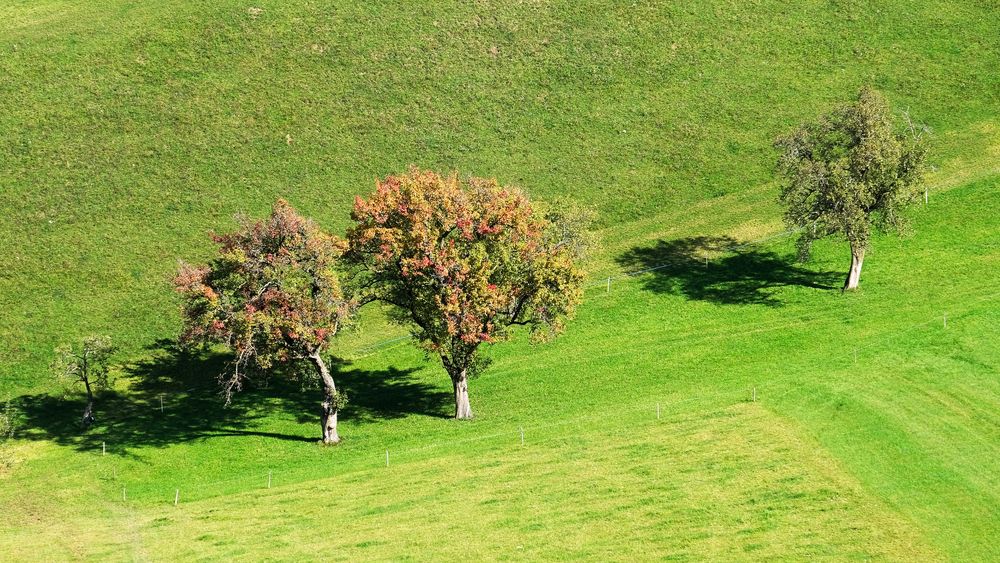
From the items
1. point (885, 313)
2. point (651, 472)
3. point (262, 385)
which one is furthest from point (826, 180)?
point (262, 385)

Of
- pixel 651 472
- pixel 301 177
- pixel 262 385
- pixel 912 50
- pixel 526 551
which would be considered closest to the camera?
pixel 526 551

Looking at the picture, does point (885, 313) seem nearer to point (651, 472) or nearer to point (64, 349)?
point (651, 472)

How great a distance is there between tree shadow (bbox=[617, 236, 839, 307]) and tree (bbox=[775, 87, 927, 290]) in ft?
13.4

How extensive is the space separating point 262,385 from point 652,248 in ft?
125

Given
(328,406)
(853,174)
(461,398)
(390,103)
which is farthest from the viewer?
(390,103)

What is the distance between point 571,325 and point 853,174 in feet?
85.3

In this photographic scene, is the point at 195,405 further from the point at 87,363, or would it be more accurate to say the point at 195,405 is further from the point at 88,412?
the point at 87,363

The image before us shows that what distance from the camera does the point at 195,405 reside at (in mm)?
80812

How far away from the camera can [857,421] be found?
71812 mm

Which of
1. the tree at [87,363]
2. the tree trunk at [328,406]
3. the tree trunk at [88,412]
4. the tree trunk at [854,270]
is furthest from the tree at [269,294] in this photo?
the tree trunk at [854,270]

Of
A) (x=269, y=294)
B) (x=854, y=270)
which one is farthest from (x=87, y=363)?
(x=854, y=270)

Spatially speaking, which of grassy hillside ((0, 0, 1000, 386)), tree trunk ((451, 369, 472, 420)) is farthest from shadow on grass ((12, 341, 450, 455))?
grassy hillside ((0, 0, 1000, 386))

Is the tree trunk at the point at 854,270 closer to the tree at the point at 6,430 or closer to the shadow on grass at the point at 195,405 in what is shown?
the shadow on grass at the point at 195,405

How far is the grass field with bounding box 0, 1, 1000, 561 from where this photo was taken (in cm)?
6412
